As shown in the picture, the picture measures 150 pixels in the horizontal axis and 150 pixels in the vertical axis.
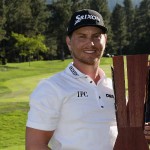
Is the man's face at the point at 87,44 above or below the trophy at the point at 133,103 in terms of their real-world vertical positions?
above

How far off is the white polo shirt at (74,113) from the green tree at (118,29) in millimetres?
67726

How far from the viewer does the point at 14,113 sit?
12516mm

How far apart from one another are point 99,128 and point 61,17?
59.3 metres

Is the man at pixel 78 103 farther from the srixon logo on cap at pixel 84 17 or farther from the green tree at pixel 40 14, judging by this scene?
the green tree at pixel 40 14

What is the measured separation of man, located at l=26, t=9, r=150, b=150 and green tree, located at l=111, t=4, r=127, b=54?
2664 inches

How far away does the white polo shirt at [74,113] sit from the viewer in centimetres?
276

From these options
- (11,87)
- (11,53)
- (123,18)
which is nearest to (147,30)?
(123,18)

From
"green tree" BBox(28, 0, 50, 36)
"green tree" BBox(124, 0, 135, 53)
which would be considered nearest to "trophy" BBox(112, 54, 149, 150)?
"green tree" BBox(28, 0, 50, 36)

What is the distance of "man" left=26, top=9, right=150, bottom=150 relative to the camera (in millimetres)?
2756

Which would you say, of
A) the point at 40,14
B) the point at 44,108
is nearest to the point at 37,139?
the point at 44,108

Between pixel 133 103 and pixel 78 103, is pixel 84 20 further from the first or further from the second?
pixel 133 103

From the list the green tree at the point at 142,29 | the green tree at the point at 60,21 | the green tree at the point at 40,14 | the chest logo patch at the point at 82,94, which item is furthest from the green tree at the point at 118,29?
the chest logo patch at the point at 82,94

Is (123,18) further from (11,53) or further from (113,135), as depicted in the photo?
(113,135)

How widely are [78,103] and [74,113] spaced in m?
0.08
